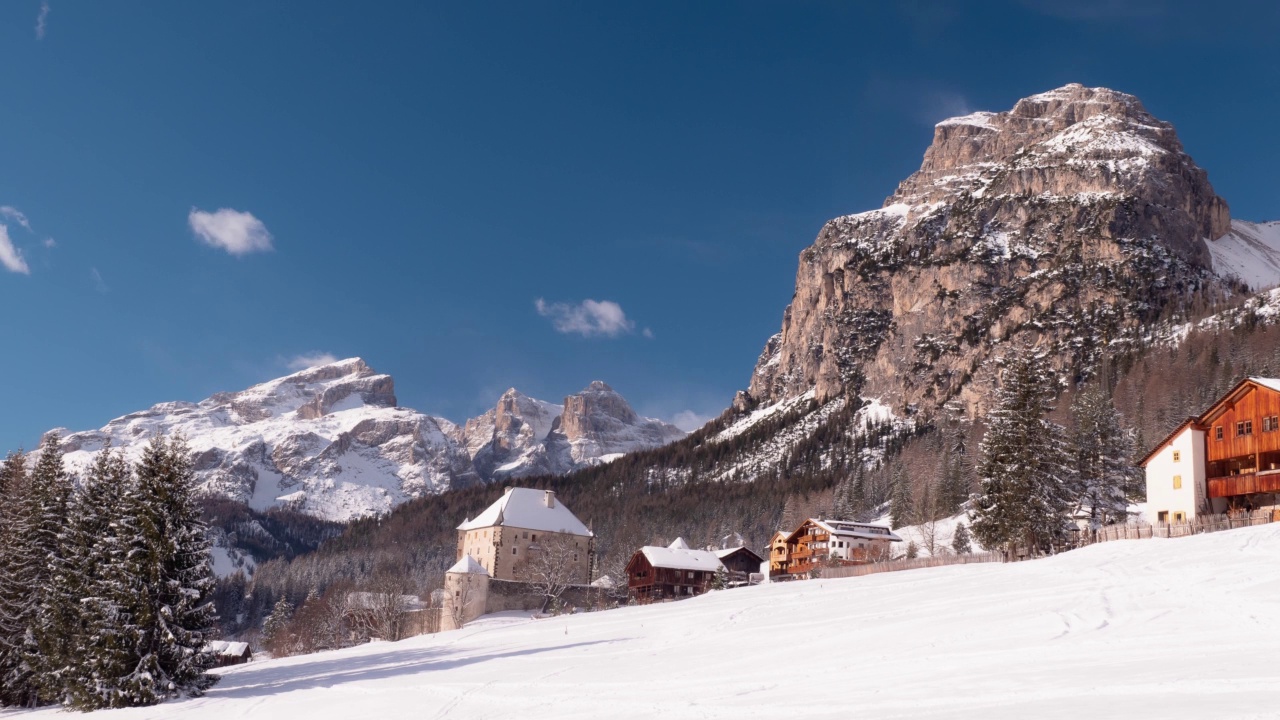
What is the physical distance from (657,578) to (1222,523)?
59.4m

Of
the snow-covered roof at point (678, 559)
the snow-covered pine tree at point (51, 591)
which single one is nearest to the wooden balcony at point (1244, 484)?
the snow-covered roof at point (678, 559)

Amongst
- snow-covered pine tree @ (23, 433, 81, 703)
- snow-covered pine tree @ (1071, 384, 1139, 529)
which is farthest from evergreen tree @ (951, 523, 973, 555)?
snow-covered pine tree @ (23, 433, 81, 703)

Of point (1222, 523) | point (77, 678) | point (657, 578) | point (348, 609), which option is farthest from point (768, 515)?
point (77, 678)

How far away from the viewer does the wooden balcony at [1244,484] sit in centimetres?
4888

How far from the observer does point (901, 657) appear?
24.5 meters

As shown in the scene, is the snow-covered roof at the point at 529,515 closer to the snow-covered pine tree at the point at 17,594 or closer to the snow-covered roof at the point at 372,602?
the snow-covered roof at the point at 372,602

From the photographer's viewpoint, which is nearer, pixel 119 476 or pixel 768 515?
pixel 119 476

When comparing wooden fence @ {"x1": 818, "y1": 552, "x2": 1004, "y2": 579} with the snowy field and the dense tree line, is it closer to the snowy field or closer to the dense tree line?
the snowy field

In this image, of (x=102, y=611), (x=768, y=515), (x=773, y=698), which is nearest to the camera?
(x=773, y=698)

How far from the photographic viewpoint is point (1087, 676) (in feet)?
63.4

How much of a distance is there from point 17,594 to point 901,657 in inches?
1581

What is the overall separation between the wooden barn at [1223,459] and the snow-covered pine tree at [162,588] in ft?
157

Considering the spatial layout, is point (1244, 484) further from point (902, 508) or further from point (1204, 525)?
point (902, 508)

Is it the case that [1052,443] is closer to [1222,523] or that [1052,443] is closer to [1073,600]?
[1222,523]
